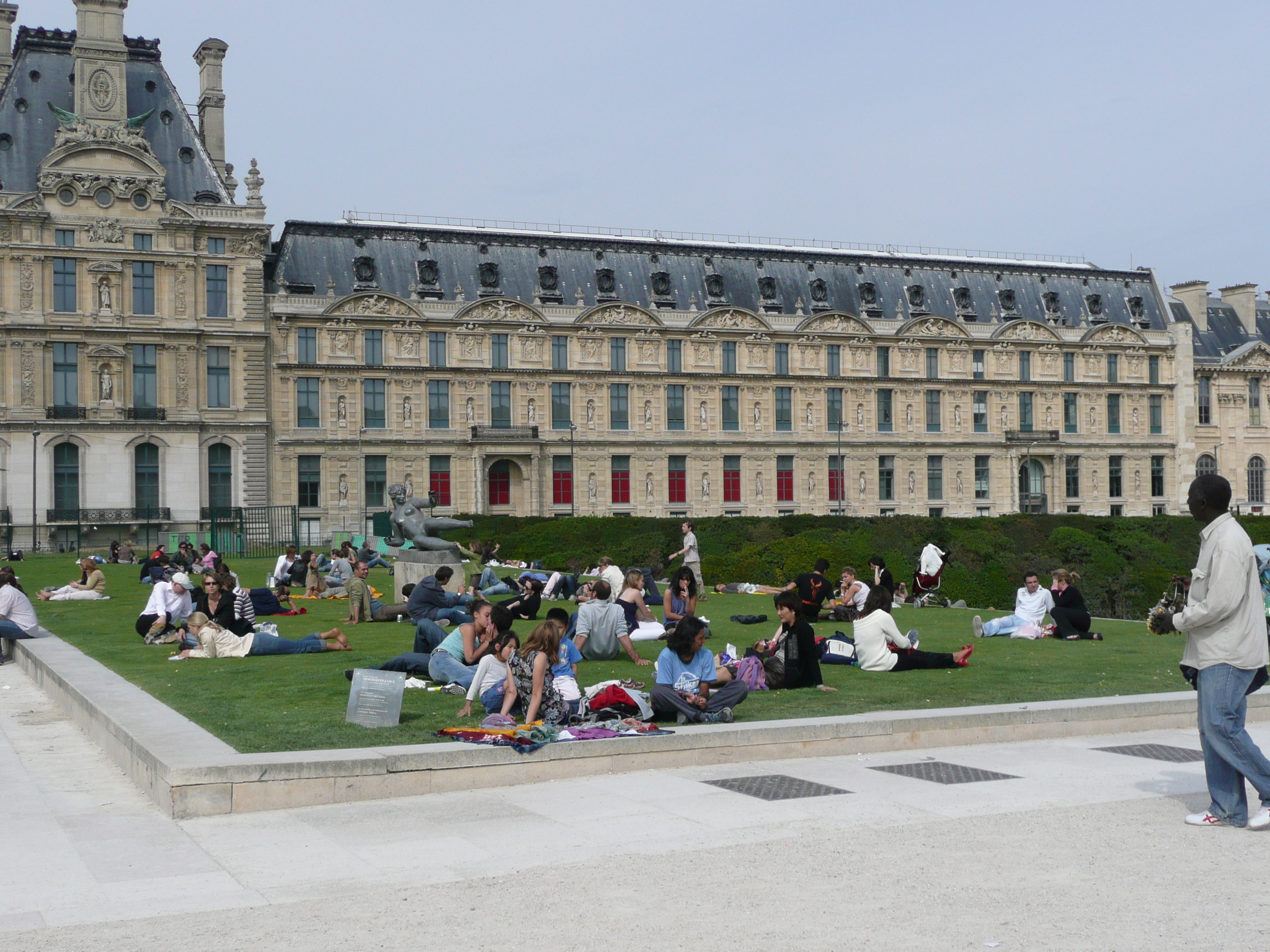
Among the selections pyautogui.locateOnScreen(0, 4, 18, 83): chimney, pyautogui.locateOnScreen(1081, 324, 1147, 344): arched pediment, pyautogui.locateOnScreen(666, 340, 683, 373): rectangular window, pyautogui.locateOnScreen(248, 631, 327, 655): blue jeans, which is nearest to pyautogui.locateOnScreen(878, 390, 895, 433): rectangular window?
pyautogui.locateOnScreen(666, 340, 683, 373): rectangular window

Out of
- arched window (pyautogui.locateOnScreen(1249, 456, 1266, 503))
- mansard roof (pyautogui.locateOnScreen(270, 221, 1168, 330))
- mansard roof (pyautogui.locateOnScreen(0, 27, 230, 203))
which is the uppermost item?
mansard roof (pyautogui.locateOnScreen(0, 27, 230, 203))

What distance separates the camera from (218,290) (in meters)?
67.6

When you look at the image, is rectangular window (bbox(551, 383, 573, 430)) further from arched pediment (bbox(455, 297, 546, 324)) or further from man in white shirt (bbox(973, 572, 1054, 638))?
man in white shirt (bbox(973, 572, 1054, 638))

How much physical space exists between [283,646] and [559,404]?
5546 centimetres

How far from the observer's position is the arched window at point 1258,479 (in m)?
90.2

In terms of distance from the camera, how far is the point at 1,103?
2589 inches

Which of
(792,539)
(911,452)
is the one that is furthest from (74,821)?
(911,452)

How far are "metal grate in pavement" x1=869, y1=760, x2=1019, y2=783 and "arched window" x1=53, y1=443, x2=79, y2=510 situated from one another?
59.3 metres

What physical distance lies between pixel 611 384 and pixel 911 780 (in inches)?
2554

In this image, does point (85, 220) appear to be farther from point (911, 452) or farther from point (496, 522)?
point (911, 452)

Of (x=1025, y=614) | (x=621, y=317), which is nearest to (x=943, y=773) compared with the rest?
(x=1025, y=614)

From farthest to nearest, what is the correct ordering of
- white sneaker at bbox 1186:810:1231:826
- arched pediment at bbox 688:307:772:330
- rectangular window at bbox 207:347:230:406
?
arched pediment at bbox 688:307:772:330
rectangular window at bbox 207:347:230:406
white sneaker at bbox 1186:810:1231:826

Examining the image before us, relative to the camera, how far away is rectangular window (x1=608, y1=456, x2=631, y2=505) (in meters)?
76.2

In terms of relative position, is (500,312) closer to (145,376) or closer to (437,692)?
(145,376)
